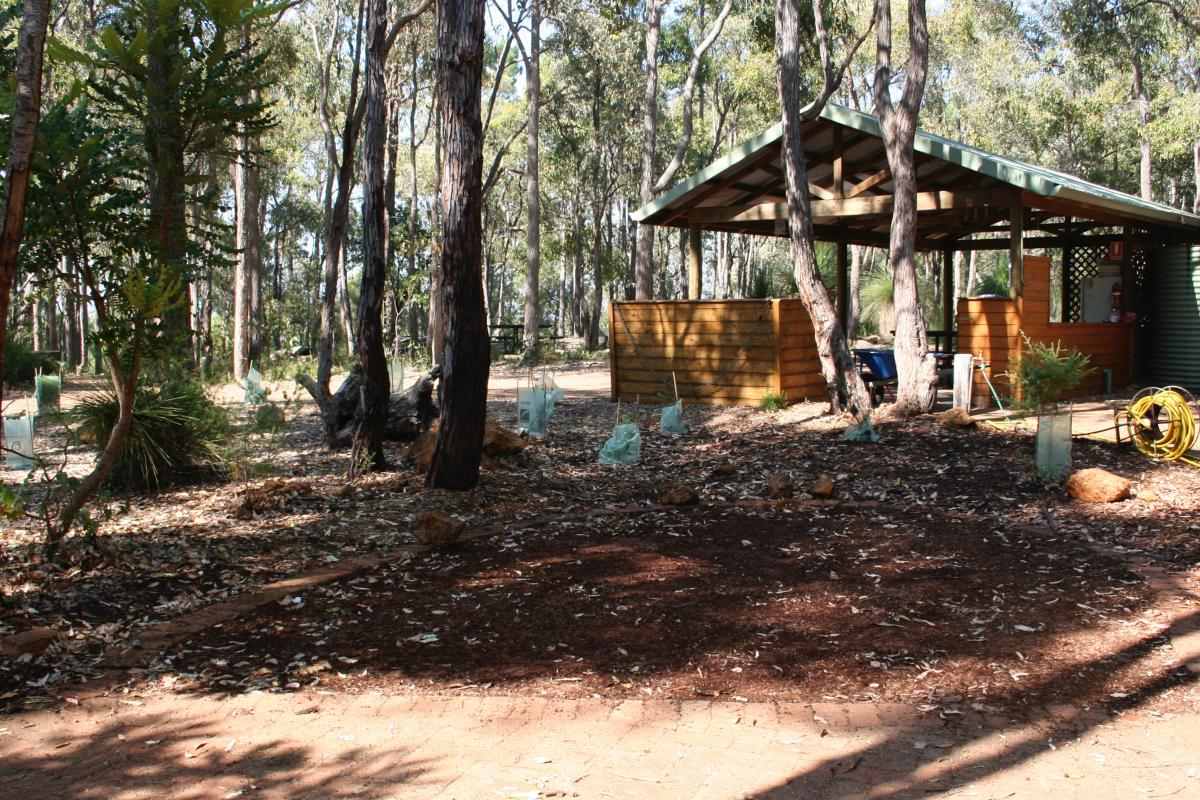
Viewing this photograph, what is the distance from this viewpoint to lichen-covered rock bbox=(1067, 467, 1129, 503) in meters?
6.91

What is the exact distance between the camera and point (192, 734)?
3.44m

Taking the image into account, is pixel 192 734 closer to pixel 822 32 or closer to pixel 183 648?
pixel 183 648

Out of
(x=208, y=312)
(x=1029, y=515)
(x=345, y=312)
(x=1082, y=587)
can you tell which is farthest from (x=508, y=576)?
(x=208, y=312)

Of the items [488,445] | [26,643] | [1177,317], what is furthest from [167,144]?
[1177,317]

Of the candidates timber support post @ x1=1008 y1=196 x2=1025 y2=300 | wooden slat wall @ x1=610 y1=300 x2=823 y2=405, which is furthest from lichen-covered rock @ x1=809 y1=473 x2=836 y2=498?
timber support post @ x1=1008 y1=196 x2=1025 y2=300

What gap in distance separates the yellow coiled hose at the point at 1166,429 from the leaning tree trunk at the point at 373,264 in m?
6.17

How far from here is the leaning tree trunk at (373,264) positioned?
7773 mm

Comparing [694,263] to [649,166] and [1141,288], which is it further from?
[649,166]

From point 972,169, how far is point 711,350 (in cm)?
392

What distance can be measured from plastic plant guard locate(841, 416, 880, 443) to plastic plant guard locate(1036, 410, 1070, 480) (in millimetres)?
2018

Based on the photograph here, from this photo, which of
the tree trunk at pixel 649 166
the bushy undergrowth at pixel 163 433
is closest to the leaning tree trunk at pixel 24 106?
the bushy undergrowth at pixel 163 433

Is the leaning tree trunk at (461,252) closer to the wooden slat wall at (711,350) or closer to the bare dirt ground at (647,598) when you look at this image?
the bare dirt ground at (647,598)

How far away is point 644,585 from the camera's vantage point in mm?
5145

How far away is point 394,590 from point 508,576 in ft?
2.01
